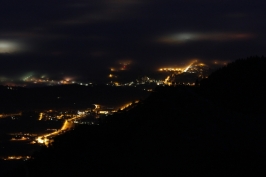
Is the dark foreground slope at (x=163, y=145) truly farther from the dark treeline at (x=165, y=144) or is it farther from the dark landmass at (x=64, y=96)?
the dark landmass at (x=64, y=96)

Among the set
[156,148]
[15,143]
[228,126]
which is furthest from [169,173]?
[15,143]

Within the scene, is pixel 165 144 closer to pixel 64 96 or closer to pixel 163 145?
pixel 163 145

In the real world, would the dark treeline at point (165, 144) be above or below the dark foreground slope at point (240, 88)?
below

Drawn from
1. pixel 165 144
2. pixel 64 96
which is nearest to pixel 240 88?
pixel 165 144

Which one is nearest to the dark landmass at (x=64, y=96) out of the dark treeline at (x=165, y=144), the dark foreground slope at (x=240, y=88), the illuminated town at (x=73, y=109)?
the illuminated town at (x=73, y=109)

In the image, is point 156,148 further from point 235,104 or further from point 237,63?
point 237,63

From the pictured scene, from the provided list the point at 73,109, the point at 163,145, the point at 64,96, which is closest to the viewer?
the point at 163,145

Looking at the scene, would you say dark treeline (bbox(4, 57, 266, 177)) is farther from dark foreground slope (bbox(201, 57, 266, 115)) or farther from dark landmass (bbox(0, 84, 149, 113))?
dark landmass (bbox(0, 84, 149, 113))

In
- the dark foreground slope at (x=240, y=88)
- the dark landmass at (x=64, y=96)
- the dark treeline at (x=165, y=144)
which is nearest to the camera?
the dark treeline at (x=165, y=144)

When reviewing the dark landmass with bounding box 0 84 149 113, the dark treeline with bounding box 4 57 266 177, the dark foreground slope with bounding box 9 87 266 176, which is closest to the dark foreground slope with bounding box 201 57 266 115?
the dark treeline with bounding box 4 57 266 177
